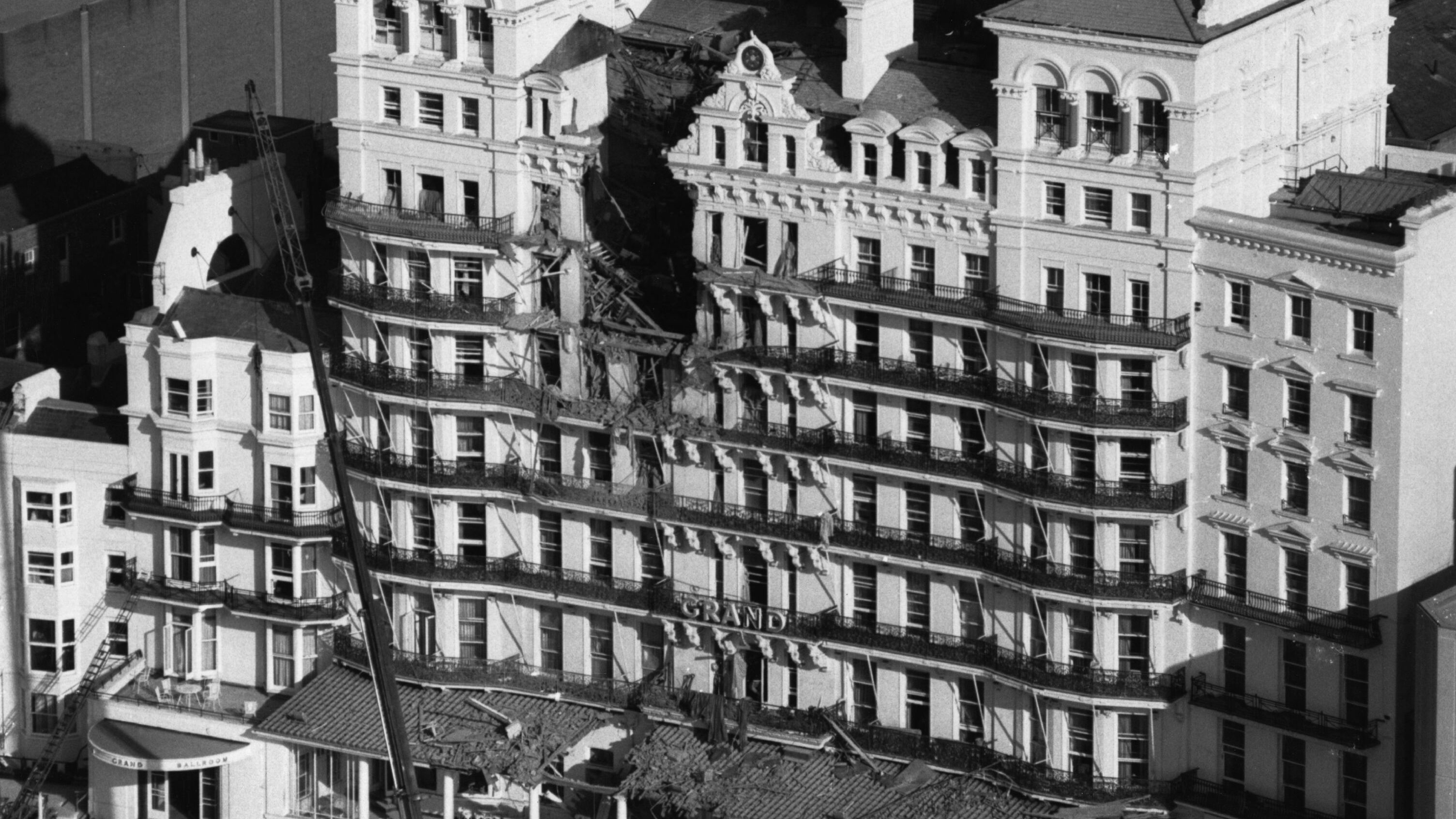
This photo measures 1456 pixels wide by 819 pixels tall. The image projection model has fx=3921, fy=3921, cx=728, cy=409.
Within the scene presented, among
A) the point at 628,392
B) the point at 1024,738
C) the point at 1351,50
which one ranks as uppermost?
the point at 1351,50

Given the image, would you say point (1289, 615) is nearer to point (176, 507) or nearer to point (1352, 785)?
point (1352, 785)

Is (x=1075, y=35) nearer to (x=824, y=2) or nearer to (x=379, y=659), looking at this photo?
(x=824, y=2)

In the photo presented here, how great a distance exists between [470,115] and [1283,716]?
40669mm

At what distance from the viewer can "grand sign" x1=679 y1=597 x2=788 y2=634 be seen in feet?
517

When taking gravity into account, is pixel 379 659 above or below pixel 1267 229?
below

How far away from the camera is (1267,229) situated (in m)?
145

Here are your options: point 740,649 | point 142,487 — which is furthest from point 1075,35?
point 142,487

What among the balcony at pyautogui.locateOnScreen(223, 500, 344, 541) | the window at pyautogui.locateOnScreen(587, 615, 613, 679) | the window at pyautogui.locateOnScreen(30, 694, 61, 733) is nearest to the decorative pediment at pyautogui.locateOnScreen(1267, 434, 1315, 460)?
the window at pyautogui.locateOnScreen(587, 615, 613, 679)

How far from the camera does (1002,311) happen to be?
493ft

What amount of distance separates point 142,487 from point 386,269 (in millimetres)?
15020

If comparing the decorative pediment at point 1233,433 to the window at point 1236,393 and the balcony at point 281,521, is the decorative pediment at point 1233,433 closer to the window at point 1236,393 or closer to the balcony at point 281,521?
the window at point 1236,393

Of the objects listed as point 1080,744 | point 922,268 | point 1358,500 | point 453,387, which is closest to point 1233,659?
point 1080,744

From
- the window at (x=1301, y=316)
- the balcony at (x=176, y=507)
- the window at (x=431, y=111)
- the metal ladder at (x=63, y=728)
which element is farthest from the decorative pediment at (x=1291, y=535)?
the metal ladder at (x=63, y=728)

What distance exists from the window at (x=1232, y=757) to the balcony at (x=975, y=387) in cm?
1225
